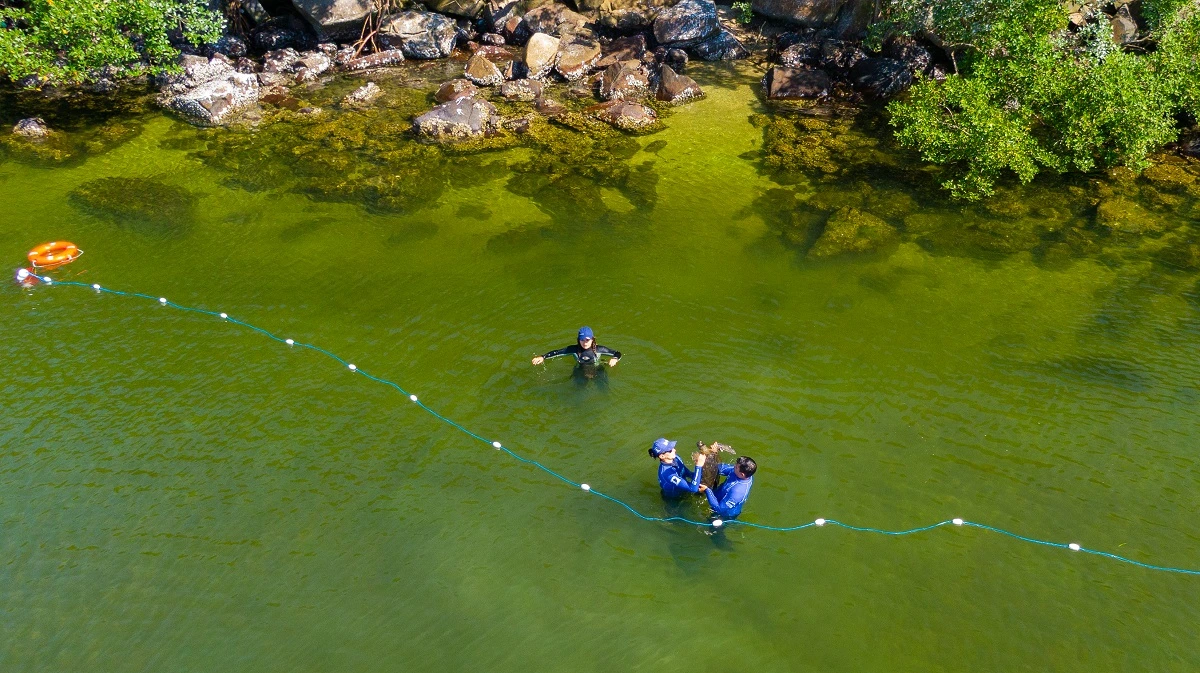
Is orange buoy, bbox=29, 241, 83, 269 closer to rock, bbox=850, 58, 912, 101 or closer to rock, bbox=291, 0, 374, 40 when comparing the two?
rock, bbox=291, 0, 374, 40

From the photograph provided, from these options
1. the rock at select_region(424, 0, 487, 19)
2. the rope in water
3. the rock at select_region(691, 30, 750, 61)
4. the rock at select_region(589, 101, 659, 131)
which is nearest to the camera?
the rope in water

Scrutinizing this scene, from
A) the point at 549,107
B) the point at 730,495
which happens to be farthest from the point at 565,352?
the point at 549,107

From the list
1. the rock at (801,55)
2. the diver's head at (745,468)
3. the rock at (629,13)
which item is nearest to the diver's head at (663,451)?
the diver's head at (745,468)

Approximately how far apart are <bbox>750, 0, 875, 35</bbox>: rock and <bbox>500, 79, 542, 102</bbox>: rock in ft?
35.2

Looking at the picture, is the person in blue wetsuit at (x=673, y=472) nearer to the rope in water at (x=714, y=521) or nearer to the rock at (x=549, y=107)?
the rope in water at (x=714, y=521)

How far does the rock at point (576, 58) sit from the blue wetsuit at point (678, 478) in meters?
20.9

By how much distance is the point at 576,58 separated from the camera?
3005 cm

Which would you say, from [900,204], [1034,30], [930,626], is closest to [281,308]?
[930,626]

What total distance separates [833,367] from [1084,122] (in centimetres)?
1126

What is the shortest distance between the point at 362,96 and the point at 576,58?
8366 mm

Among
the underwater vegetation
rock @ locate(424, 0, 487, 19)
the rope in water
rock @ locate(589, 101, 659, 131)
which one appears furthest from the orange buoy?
rock @ locate(424, 0, 487, 19)

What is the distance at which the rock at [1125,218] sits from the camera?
19.7 metres

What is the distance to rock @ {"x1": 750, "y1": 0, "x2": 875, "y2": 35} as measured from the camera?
2981 centimetres

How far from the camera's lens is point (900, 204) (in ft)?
69.1
